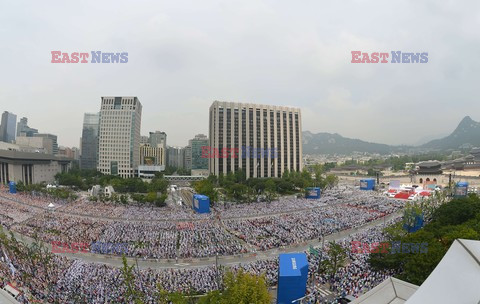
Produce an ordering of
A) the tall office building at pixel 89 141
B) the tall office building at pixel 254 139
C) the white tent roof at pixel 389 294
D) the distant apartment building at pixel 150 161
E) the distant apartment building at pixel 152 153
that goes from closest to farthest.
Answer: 1. the white tent roof at pixel 389 294
2. the tall office building at pixel 254 139
3. the distant apartment building at pixel 150 161
4. the tall office building at pixel 89 141
5. the distant apartment building at pixel 152 153

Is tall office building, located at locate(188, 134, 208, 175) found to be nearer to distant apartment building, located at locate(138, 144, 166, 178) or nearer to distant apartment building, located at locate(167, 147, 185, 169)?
distant apartment building, located at locate(138, 144, 166, 178)

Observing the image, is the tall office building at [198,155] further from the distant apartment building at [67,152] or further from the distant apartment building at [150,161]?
the distant apartment building at [67,152]

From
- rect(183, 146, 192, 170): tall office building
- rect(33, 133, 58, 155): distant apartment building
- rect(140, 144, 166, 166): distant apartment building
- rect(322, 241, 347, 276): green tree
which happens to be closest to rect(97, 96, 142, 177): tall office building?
rect(140, 144, 166, 166): distant apartment building

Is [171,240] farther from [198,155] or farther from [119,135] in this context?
[198,155]

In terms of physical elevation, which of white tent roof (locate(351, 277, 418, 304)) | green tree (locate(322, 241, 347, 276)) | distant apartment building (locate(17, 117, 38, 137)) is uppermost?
distant apartment building (locate(17, 117, 38, 137))

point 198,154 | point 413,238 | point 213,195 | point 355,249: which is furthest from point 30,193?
point 198,154

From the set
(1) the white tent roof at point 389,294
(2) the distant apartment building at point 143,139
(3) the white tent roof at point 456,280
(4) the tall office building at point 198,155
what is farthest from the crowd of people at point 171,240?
(2) the distant apartment building at point 143,139
